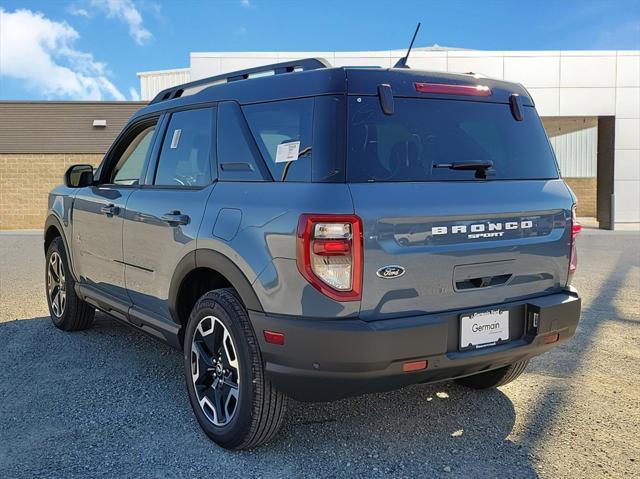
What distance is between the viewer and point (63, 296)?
5.41 m

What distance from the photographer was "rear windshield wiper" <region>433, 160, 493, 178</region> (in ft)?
9.77

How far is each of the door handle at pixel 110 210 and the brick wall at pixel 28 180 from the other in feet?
47.9

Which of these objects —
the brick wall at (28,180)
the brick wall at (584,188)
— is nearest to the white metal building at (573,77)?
the brick wall at (28,180)

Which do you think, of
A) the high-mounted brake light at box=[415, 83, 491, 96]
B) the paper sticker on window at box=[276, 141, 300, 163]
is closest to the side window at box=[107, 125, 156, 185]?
the paper sticker on window at box=[276, 141, 300, 163]

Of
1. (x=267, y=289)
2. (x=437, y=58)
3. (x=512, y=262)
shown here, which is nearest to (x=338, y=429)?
(x=267, y=289)

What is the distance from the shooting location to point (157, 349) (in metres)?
4.98

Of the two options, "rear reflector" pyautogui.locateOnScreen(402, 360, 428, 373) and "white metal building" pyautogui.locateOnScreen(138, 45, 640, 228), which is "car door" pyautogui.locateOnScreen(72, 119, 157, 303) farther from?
"white metal building" pyautogui.locateOnScreen(138, 45, 640, 228)

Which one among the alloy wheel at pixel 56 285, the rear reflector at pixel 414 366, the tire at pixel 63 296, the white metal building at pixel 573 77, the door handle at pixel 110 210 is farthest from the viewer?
the white metal building at pixel 573 77

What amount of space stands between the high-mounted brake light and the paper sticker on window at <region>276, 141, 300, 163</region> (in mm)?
686

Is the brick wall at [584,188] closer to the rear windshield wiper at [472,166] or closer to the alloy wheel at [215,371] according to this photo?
the rear windshield wiper at [472,166]

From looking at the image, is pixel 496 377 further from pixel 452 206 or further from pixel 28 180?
pixel 28 180

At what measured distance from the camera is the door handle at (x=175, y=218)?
11.1ft

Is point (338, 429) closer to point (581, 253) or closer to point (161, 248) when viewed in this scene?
point (161, 248)

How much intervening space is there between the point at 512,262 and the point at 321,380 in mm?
1109
